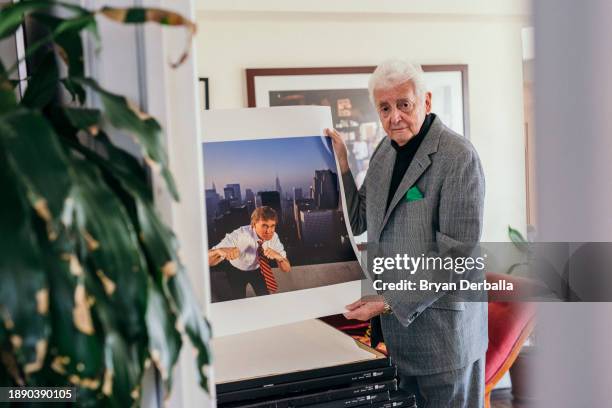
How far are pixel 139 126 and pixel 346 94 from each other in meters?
3.14

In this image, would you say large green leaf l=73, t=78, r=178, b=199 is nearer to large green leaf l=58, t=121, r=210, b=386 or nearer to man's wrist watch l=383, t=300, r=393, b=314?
large green leaf l=58, t=121, r=210, b=386

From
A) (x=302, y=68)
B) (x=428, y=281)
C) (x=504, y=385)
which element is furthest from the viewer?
(x=302, y=68)

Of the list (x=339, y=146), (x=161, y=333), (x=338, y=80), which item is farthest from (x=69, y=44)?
(x=338, y=80)

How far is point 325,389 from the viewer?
48.7 inches

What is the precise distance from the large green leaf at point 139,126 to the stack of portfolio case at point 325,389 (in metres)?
0.64

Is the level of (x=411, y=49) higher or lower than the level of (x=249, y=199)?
higher

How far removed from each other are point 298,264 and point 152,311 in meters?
0.82

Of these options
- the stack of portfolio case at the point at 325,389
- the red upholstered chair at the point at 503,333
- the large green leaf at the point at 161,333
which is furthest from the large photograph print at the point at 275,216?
the large green leaf at the point at 161,333

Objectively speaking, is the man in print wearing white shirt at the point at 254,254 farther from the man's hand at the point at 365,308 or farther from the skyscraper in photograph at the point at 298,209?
the man's hand at the point at 365,308

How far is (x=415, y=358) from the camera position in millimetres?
1595

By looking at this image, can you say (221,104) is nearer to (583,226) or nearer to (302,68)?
(302,68)

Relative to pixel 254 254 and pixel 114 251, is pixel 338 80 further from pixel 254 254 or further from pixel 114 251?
pixel 114 251

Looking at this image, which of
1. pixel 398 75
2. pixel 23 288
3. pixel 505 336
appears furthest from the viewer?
pixel 505 336

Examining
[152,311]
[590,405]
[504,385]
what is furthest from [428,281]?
[504,385]
